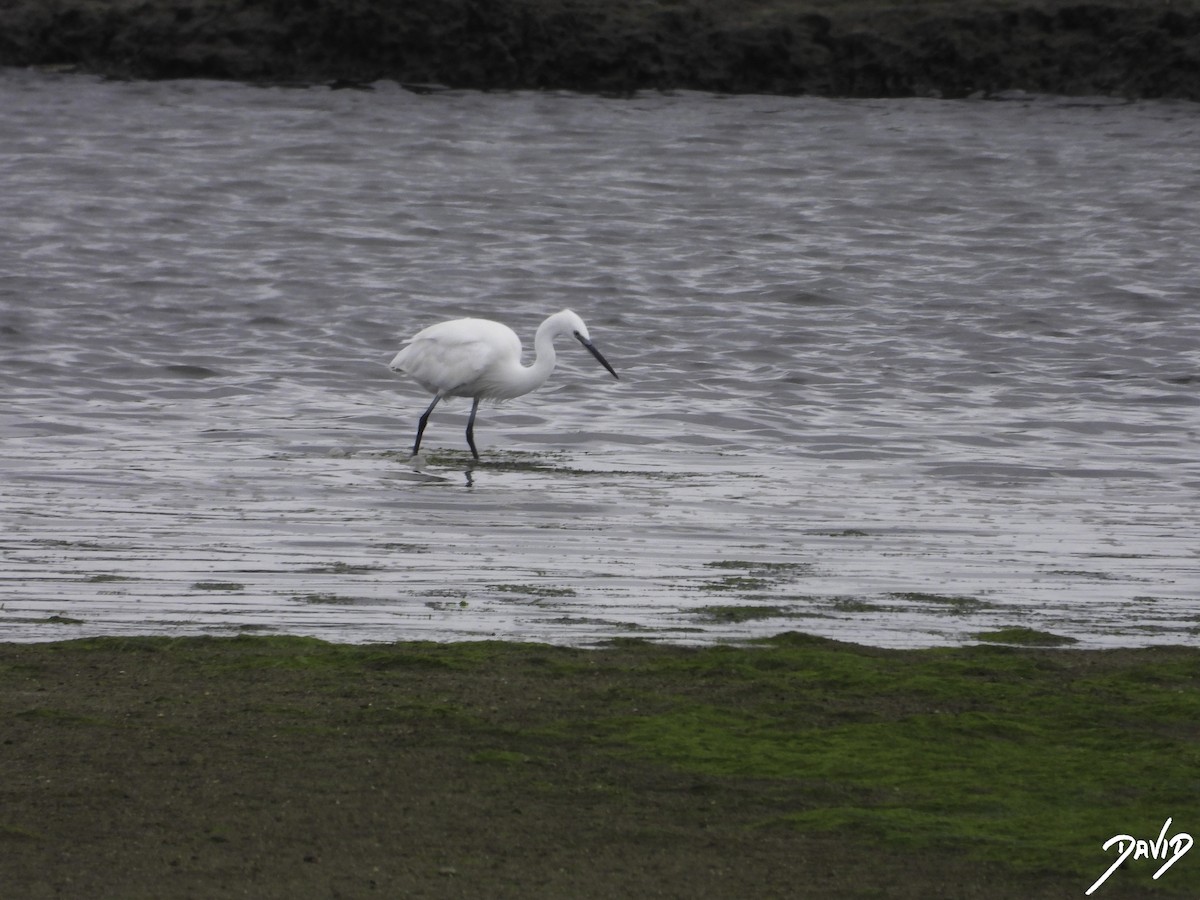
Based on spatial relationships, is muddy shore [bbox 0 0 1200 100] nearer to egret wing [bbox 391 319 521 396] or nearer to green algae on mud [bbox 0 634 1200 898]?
egret wing [bbox 391 319 521 396]

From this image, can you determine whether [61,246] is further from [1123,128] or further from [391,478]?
[1123,128]

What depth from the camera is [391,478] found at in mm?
9852

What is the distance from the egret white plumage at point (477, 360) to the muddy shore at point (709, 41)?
52.7ft

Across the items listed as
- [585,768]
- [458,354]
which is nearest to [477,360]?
[458,354]

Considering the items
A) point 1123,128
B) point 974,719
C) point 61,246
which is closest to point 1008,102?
point 1123,128

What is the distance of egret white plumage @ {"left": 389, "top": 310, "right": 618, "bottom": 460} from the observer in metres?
11.4

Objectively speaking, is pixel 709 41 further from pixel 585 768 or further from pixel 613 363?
pixel 585 768

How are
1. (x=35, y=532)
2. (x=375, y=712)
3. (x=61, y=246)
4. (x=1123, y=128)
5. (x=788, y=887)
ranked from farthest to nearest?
1. (x=1123, y=128)
2. (x=61, y=246)
3. (x=35, y=532)
4. (x=375, y=712)
5. (x=788, y=887)

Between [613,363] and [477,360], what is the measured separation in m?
3.28

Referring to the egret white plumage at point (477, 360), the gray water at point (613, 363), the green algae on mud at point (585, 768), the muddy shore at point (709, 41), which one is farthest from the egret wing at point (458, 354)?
the muddy shore at point (709, 41)

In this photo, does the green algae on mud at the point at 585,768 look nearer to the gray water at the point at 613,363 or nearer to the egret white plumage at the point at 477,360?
the gray water at the point at 613,363

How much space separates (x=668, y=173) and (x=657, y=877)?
19.8 meters

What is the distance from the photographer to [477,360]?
11.3 meters

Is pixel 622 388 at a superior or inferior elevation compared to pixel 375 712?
inferior
